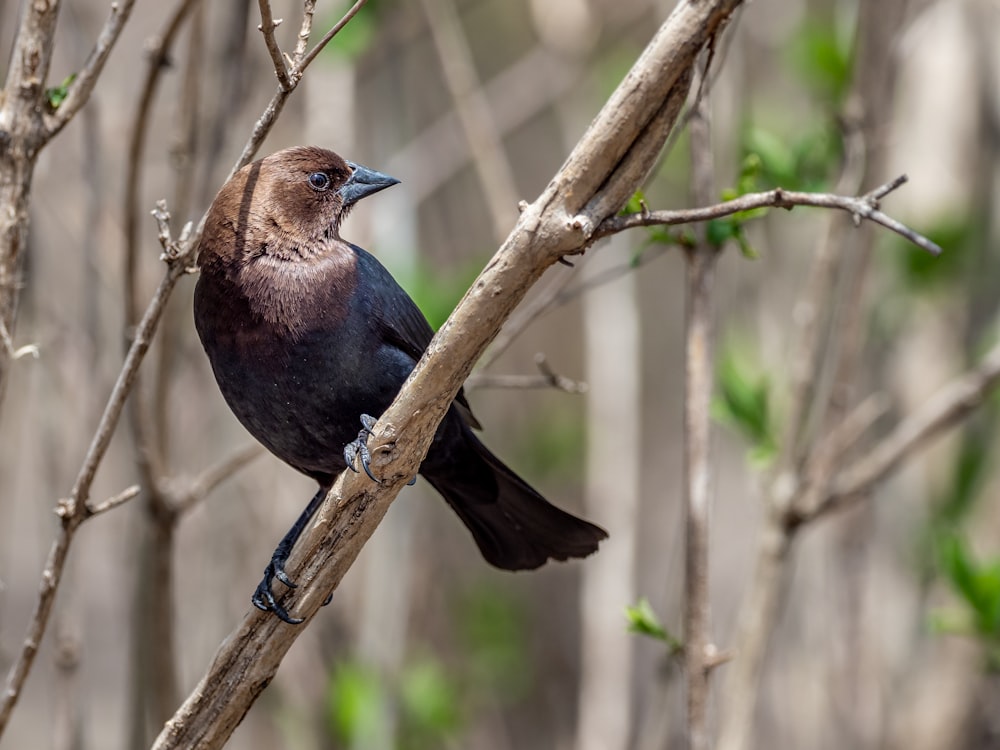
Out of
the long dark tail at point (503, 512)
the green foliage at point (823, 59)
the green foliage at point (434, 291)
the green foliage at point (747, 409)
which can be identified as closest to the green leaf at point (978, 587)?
the green foliage at point (747, 409)

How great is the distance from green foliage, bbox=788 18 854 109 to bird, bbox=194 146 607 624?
1.57m

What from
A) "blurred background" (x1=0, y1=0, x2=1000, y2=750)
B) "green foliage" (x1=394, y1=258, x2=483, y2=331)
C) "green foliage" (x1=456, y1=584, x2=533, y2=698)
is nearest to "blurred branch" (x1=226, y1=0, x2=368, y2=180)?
"blurred background" (x1=0, y1=0, x2=1000, y2=750)

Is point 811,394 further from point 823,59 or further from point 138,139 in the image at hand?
point 138,139

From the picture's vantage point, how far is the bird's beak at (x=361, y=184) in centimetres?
303

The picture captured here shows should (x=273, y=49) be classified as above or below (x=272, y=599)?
above

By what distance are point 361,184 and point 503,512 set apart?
35.7 inches

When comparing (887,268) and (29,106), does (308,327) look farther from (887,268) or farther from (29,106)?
(887,268)

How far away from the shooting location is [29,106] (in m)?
2.41

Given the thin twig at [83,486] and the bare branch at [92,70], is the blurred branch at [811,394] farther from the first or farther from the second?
the bare branch at [92,70]

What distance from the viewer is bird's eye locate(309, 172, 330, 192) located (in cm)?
296

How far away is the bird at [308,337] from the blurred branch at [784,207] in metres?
0.78

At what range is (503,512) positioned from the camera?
302 cm

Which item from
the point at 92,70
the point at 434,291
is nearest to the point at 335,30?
the point at 92,70

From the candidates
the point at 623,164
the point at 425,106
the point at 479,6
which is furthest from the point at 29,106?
the point at 479,6
